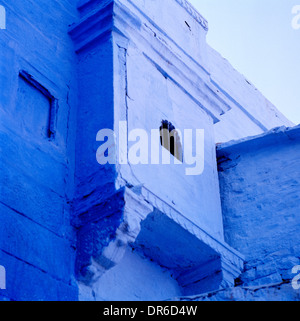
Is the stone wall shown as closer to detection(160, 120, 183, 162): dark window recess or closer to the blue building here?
the blue building

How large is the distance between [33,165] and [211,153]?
270cm

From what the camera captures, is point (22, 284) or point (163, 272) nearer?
point (22, 284)

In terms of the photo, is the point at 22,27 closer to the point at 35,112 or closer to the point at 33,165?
Answer: the point at 35,112

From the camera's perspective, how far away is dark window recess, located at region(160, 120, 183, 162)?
26.6ft

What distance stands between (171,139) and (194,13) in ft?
8.30

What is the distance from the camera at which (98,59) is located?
797 centimetres

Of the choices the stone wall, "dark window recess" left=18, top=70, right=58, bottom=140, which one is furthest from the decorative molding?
"dark window recess" left=18, top=70, right=58, bottom=140

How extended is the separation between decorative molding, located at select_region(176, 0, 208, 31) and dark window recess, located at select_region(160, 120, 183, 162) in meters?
2.26

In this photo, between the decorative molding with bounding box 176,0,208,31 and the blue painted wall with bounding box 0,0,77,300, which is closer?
the blue painted wall with bounding box 0,0,77,300

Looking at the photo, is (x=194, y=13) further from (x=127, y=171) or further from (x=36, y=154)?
(x=36, y=154)

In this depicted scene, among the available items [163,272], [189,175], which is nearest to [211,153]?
[189,175]

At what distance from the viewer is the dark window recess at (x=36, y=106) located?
7.12 m

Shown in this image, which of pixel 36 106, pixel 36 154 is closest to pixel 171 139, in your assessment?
pixel 36 106
